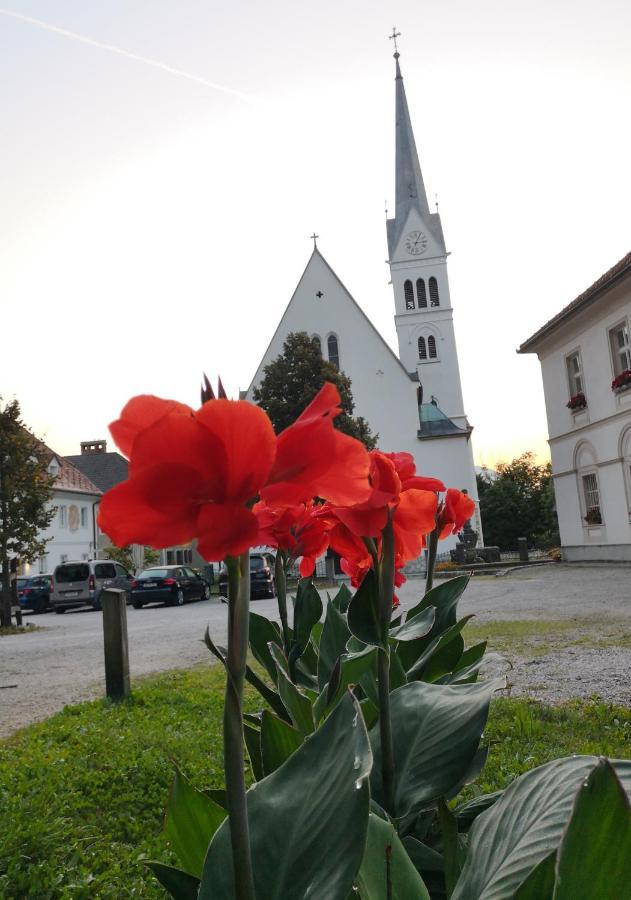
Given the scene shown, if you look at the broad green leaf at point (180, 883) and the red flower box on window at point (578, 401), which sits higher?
the red flower box on window at point (578, 401)

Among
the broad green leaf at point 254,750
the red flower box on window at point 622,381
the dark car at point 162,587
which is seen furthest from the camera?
the dark car at point 162,587

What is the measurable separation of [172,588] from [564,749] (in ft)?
61.1

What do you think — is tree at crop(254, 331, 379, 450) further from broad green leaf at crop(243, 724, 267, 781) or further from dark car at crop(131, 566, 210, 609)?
broad green leaf at crop(243, 724, 267, 781)

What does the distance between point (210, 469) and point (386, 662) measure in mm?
582

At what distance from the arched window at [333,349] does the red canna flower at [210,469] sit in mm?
37905

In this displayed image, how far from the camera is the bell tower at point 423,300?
140ft

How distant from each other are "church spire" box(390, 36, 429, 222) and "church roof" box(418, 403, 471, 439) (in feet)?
43.4

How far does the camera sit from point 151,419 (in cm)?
73

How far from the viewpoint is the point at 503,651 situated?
7457 mm

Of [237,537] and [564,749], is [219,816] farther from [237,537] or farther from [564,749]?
[564,749]

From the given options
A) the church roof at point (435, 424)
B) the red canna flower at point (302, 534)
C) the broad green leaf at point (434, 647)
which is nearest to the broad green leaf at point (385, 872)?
the red canna flower at point (302, 534)

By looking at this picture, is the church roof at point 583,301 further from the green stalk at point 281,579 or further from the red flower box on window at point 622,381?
the green stalk at point 281,579

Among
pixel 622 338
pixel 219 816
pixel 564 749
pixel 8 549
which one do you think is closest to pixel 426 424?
pixel 622 338

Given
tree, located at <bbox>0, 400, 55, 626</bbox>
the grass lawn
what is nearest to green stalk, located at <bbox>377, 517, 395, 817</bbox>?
the grass lawn
